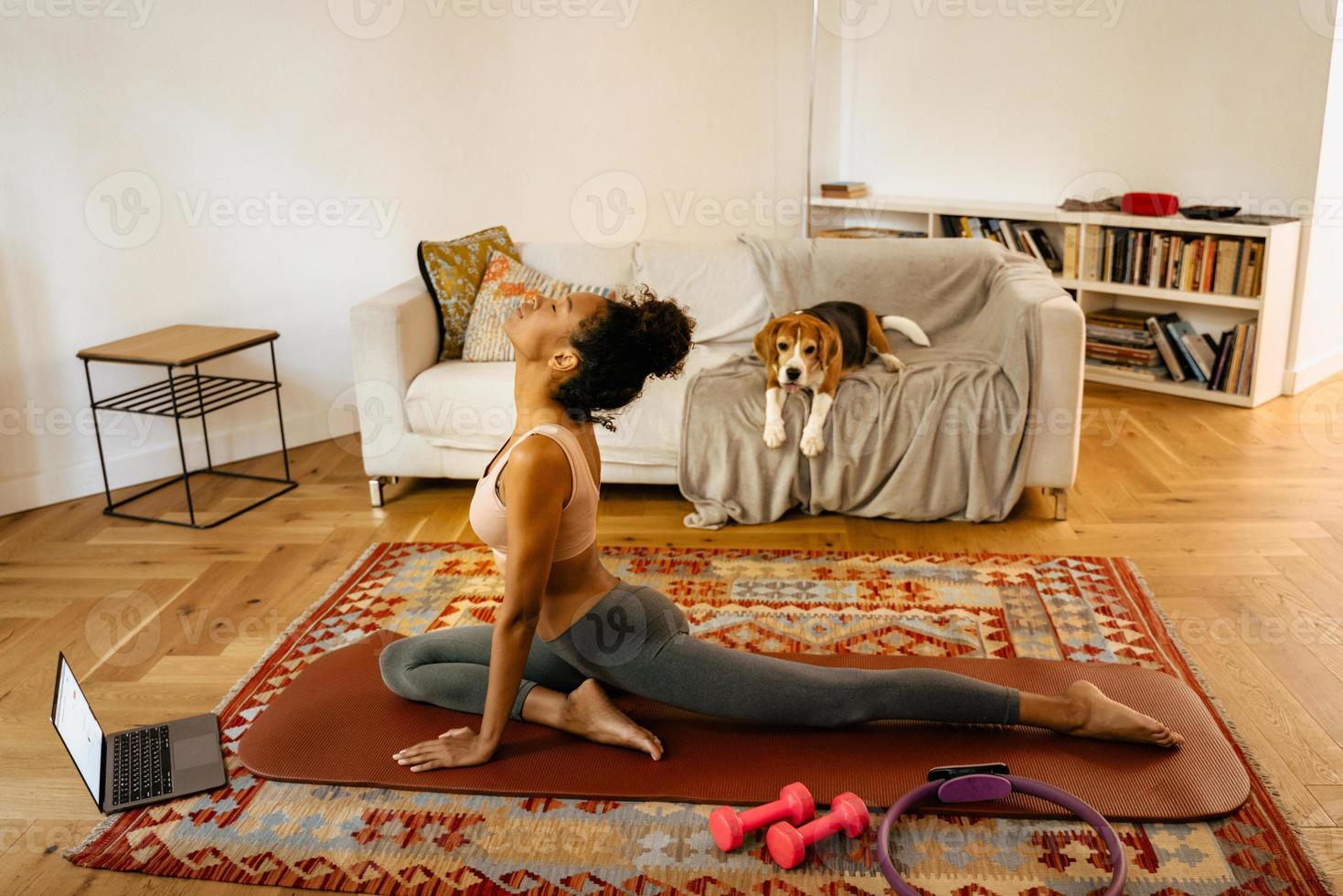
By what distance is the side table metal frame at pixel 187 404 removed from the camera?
137 inches

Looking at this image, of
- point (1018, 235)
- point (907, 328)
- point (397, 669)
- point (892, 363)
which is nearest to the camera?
point (397, 669)

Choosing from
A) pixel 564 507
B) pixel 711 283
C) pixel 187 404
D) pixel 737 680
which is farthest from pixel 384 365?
pixel 737 680

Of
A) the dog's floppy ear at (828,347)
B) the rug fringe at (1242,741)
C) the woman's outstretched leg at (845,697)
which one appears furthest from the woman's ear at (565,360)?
the dog's floppy ear at (828,347)

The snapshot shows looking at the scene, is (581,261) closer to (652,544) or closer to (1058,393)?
(652,544)

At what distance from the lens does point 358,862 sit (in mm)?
1860

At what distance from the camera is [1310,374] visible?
4.57 metres

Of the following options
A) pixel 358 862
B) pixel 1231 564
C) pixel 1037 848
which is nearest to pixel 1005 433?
pixel 1231 564

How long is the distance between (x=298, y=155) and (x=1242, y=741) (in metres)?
3.40

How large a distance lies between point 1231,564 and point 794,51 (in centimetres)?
324

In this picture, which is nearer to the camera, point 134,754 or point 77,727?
point 77,727

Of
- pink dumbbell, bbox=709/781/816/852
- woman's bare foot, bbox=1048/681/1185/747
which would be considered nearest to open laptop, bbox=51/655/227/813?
pink dumbbell, bbox=709/781/816/852

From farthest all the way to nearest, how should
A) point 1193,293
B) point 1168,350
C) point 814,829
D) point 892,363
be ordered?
point 1168,350 → point 1193,293 → point 892,363 → point 814,829

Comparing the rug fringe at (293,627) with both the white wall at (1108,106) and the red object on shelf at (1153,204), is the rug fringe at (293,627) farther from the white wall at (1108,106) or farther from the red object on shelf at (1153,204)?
the white wall at (1108,106)

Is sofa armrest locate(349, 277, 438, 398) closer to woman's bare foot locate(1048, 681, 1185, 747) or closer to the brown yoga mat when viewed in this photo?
the brown yoga mat
